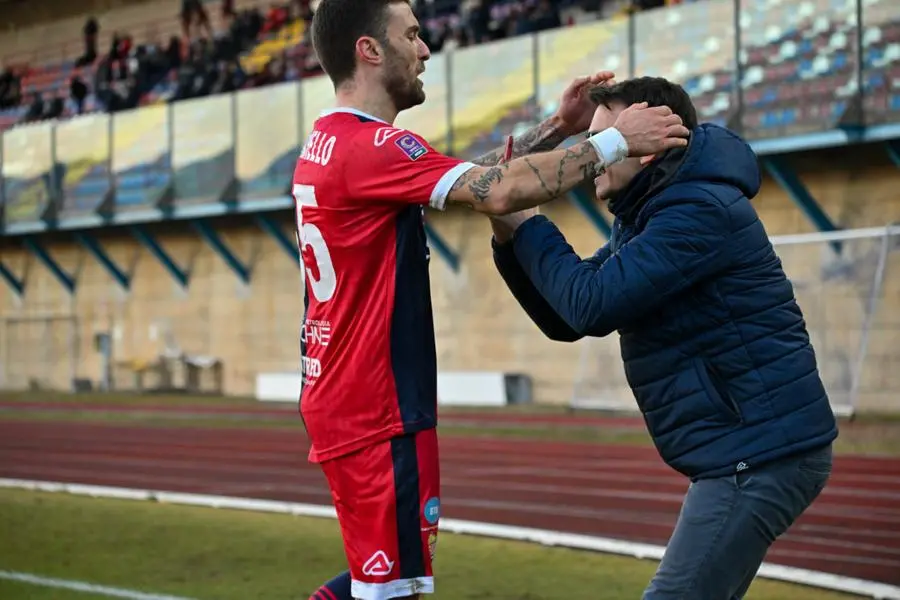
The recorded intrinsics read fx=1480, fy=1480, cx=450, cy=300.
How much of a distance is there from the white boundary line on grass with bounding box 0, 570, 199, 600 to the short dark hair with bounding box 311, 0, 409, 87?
160 inches

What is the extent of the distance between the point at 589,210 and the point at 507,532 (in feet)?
44.2

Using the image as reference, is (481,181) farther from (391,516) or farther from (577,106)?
(391,516)

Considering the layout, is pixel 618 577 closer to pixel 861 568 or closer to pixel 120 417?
pixel 861 568

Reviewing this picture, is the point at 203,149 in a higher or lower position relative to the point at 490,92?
lower

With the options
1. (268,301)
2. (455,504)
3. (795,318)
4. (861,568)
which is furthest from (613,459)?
(268,301)

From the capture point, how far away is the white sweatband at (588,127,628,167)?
3738 millimetres

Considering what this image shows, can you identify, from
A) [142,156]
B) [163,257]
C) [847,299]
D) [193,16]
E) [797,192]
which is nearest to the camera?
[847,299]

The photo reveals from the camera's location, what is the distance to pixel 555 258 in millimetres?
3738

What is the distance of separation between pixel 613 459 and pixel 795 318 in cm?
1050

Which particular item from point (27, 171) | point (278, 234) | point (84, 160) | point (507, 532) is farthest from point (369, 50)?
point (27, 171)

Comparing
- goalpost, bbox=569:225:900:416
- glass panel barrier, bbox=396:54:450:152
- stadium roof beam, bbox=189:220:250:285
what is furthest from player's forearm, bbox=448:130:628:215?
stadium roof beam, bbox=189:220:250:285

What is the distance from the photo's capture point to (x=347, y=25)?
157 inches

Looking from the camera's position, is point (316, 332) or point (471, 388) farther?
point (471, 388)

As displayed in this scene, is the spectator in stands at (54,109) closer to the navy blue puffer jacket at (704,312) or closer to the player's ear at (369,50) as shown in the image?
the player's ear at (369,50)
